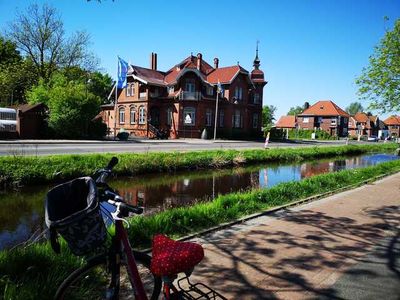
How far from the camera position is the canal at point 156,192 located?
8.21m

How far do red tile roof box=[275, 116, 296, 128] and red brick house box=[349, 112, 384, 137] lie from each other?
848 inches

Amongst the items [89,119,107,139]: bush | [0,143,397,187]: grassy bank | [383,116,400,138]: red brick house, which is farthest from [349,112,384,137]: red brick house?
[0,143,397,187]: grassy bank

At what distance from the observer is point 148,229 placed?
6121 millimetres

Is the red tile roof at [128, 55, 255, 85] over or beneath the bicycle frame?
over

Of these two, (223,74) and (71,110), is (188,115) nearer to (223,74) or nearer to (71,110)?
(223,74)

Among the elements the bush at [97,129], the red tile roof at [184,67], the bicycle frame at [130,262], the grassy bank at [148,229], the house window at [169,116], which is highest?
the red tile roof at [184,67]

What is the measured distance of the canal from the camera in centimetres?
821

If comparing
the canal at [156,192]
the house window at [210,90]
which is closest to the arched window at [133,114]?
the house window at [210,90]

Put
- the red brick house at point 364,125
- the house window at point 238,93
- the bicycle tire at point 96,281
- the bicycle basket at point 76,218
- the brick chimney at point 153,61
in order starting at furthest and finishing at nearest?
the red brick house at point 364,125 < the brick chimney at point 153,61 < the house window at point 238,93 < the bicycle tire at point 96,281 < the bicycle basket at point 76,218

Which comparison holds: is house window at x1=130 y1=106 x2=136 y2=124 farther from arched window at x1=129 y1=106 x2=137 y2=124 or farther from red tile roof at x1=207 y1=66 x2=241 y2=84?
red tile roof at x1=207 y1=66 x2=241 y2=84

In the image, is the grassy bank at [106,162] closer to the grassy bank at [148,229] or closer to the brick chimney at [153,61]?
the grassy bank at [148,229]

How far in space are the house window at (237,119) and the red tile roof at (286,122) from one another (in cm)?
4489

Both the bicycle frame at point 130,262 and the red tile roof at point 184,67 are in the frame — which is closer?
the bicycle frame at point 130,262

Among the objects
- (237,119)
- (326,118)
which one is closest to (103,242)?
(237,119)
